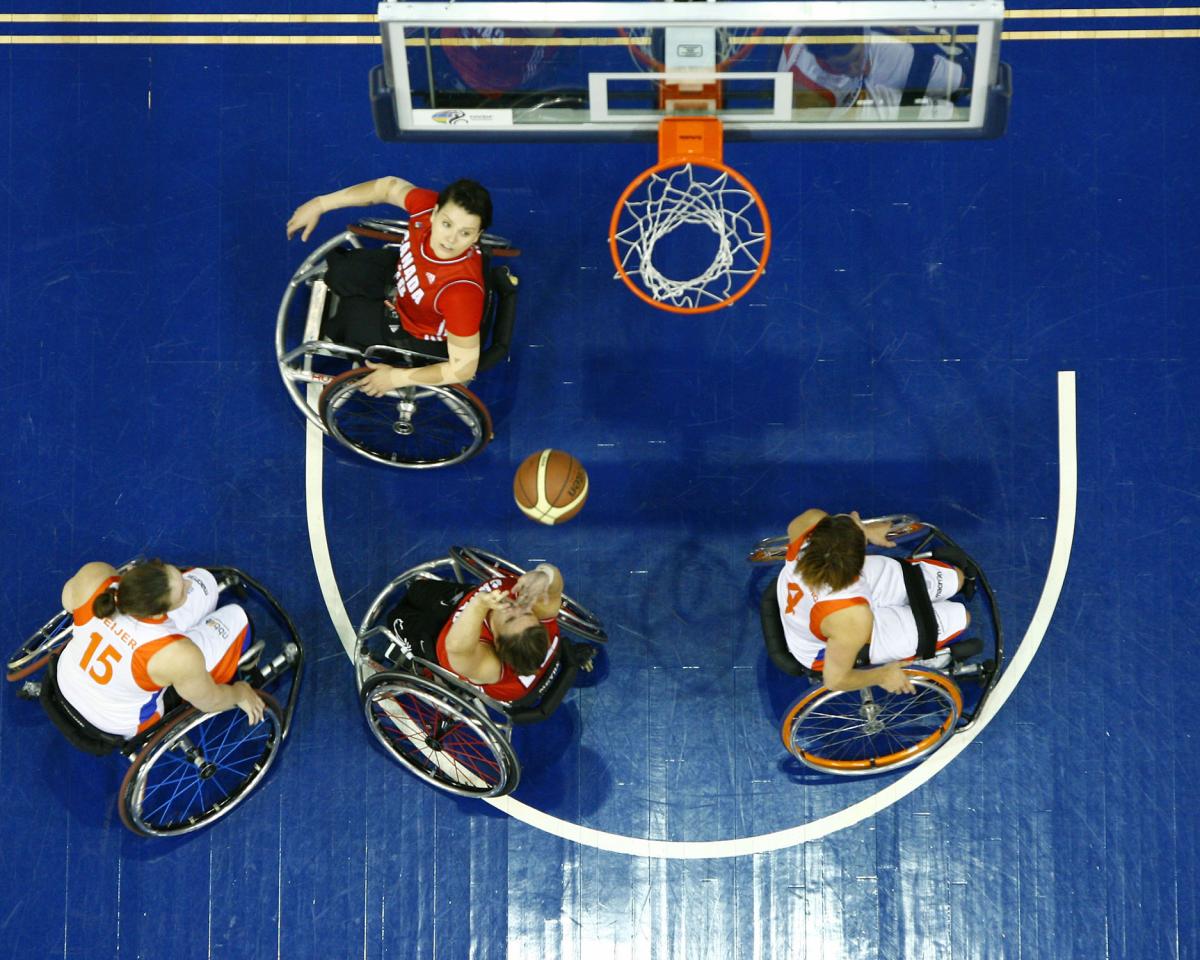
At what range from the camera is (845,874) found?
6.87m

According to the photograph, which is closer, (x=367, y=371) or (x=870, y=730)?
(x=367, y=371)

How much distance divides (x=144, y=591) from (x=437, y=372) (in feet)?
6.09

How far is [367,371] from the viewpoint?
21.2 feet

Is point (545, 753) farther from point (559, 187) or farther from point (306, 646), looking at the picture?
point (559, 187)

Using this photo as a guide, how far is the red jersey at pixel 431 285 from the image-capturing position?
6.18 meters

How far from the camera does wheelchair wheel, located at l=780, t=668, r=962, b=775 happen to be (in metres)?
6.70

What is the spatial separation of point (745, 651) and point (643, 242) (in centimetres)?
254

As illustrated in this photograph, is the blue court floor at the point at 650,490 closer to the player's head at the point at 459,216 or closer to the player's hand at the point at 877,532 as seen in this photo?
the player's hand at the point at 877,532

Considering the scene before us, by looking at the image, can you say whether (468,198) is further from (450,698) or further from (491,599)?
(450,698)

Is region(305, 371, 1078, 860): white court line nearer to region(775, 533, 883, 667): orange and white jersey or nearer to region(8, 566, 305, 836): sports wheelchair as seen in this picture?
region(8, 566, 305, 836): sports wheelchair

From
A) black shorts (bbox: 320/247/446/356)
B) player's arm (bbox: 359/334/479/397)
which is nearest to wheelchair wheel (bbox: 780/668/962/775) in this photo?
player's arm (bbox: 359/334/479/397)

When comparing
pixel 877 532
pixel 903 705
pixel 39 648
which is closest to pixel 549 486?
pixel 877 532

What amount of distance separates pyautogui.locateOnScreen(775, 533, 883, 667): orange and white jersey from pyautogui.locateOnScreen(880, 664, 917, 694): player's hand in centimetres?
34

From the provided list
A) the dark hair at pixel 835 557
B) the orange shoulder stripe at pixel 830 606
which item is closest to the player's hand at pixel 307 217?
the dark hair at pixel 835 557
